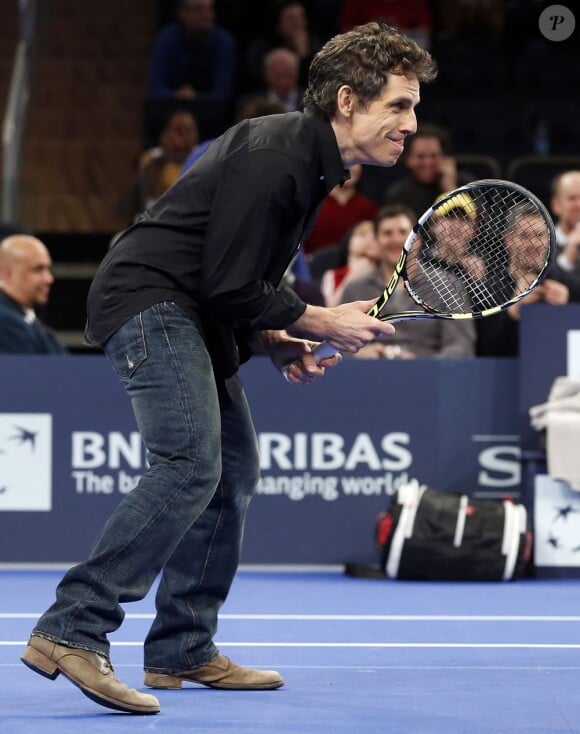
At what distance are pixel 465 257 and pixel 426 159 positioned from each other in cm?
401

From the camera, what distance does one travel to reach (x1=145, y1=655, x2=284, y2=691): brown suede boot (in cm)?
432

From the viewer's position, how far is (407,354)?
7770 millimetres

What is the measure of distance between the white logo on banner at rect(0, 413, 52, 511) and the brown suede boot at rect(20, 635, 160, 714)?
11.2 feet

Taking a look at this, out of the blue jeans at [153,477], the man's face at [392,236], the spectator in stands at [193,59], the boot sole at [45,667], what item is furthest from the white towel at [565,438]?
the spectator in stands at [193,59]

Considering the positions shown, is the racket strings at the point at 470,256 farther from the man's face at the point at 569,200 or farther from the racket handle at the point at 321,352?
the man's face at the point at 569,200

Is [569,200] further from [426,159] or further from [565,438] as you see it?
[565,438]

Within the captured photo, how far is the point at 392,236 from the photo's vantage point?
7.85 meters

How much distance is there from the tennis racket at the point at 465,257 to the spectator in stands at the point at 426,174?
3.64 metres

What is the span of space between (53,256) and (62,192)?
1.34 metres

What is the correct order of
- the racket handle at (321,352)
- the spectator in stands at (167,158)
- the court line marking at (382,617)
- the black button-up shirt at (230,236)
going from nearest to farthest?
1. the black button-up shirt at (230,236)
2. the racket handle at (321,352)
3. the court line marking at (382,617)
4. the spectator in stands at (167,158)

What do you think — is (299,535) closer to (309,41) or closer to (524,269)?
(524,269)

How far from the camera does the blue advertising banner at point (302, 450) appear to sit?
7.22 metres

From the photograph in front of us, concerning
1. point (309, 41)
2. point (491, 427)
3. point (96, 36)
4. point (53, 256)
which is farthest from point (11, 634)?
point (96, 36)

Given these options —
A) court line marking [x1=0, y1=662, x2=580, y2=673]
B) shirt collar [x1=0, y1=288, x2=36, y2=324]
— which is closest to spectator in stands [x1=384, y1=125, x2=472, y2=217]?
shirt collar [x1=0, y1=288, x2=36, y2=324]
